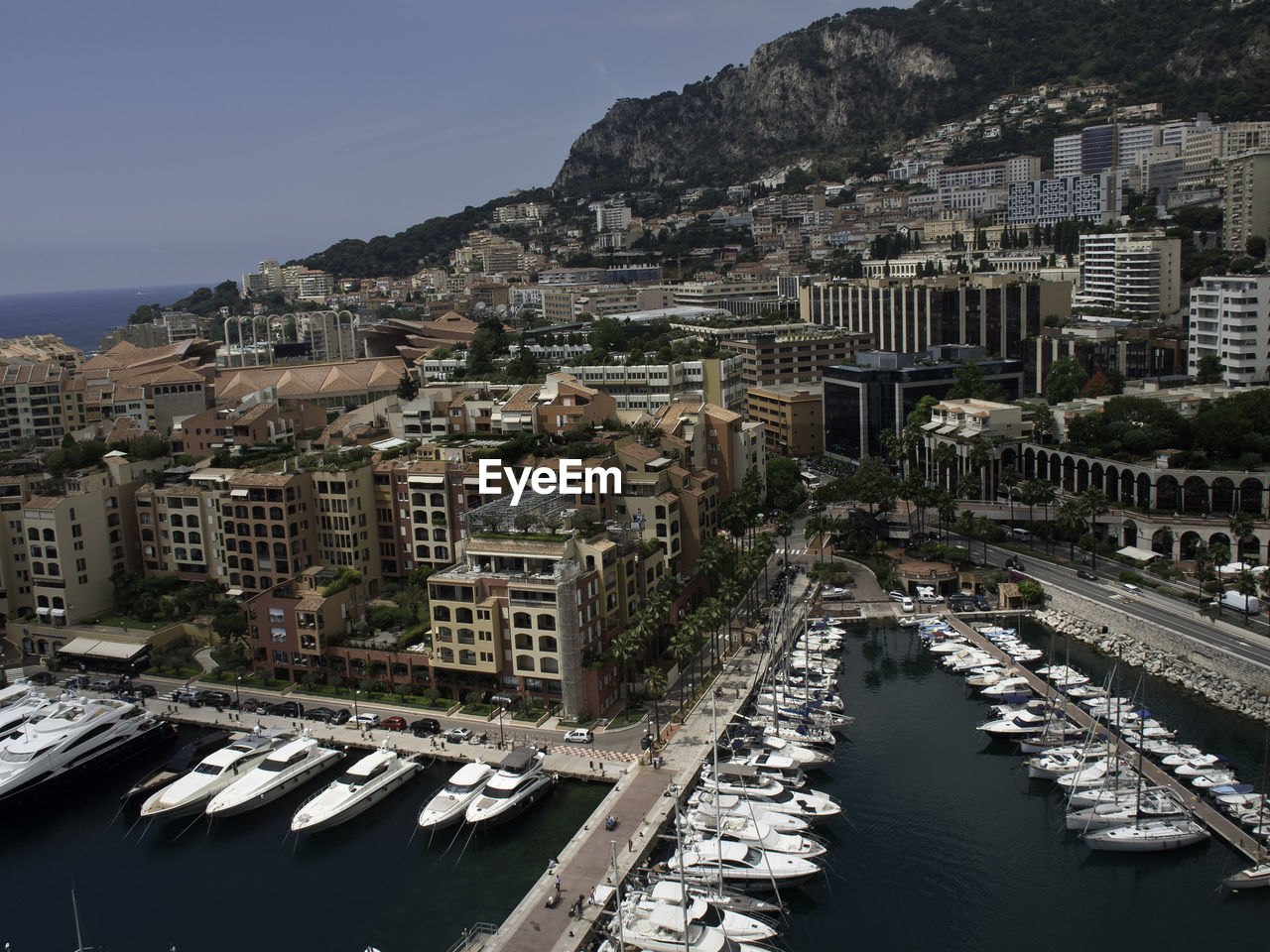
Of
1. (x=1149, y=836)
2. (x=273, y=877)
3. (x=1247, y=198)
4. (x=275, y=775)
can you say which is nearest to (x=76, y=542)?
(x=275, y=775)

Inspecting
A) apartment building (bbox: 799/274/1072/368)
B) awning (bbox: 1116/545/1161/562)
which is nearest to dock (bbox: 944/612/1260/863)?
awning (bbox: 1116/545/1161/562)

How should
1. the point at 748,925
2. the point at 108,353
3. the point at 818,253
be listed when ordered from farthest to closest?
the point at 818,253
the point at 108,353
the point at 748,925

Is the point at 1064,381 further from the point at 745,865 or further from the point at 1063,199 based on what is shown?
the point at 1063,199

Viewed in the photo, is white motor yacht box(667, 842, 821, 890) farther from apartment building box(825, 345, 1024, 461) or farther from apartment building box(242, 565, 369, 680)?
apartment building box(825, 345, 1024, 461)

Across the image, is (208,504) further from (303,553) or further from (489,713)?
(489,713)

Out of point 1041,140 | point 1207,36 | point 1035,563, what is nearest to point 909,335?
point 1035,563
